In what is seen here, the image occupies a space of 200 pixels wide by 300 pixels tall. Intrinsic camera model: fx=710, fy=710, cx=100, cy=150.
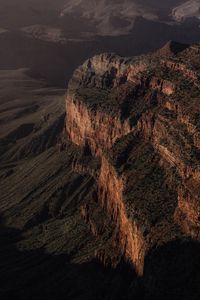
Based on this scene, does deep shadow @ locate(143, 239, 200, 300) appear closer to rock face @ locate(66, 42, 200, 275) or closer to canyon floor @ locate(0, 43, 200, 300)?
canyon floor @ locate(0, 43, 200, 300)

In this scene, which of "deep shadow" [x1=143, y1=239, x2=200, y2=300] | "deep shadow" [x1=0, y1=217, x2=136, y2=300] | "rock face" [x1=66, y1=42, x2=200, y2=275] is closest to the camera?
"deep shadow" [x1=143, y1=239, x2=200, y2=300]

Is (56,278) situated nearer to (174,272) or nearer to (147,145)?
(147,145)

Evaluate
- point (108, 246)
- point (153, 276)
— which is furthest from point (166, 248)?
point (108, 246)

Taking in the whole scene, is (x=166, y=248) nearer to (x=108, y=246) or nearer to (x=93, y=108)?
(x=108, y=246)

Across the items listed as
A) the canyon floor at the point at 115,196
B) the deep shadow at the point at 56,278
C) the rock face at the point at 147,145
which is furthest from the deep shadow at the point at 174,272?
the deep shadow at the point at 56,278

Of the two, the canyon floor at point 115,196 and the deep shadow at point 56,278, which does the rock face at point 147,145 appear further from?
the deep shadow at point 56,278

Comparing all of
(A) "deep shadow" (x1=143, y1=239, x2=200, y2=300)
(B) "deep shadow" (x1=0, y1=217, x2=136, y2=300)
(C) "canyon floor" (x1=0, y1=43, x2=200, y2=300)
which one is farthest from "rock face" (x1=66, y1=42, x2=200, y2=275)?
(B) "deep shadow" (x1=0, y1=217, x2=136, y2=300)
